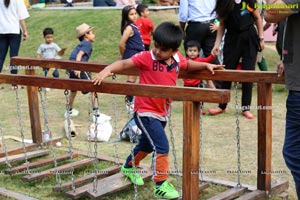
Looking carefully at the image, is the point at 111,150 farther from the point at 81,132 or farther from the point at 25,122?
the point at 25,122

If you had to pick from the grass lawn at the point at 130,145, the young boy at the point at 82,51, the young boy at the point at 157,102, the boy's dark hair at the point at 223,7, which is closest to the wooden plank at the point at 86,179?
the grass lawn at the point at 130,145

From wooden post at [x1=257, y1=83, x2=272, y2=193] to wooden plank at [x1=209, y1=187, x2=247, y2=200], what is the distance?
0.14 m

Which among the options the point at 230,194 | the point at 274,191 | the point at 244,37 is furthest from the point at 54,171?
the point at 244,37

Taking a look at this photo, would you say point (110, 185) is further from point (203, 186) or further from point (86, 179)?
point (203, 186)

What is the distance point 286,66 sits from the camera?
3479mm

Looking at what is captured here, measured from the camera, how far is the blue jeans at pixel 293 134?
344 cm

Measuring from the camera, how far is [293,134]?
11.5 ft

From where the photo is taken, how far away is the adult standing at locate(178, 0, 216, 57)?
7.68 metres

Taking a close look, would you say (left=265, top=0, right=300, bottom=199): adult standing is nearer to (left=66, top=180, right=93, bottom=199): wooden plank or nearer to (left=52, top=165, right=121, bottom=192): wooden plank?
(left=66, top=180, right=93, bottom=199): wooden plank

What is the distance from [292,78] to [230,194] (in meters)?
1.21

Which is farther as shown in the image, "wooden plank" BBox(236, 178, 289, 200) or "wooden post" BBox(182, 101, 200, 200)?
"wooden plank" BBox(236, 178, 289, 200)

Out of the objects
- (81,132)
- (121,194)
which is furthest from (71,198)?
(81,132)

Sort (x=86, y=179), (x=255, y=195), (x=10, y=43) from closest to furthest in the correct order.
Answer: (x=255, y=195), (x=86, y=179), (x=10, y=43)

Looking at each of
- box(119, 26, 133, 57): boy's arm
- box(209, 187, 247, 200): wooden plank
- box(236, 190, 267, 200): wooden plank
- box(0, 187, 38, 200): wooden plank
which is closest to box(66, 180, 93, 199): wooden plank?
box(0, 187, 38, 200): wooden plank
